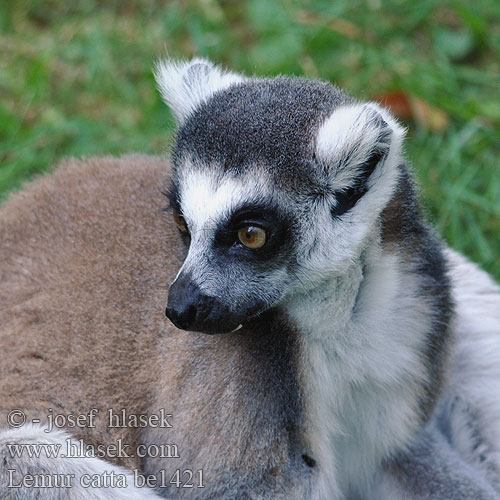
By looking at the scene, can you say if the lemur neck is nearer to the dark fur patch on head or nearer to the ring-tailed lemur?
the ring-tailed lemur

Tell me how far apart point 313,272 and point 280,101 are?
0.64 metres

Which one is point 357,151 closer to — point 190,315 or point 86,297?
point 190,315

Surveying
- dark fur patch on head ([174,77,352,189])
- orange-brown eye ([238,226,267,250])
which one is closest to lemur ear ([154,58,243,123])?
dark fur patch on head ([174,77,352,189])

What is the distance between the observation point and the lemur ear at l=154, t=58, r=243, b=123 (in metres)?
3.53

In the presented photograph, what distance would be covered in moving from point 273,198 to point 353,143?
339 mm

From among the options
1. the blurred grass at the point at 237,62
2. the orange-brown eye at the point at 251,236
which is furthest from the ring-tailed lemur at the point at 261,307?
the blurred grass at the point at 237,62

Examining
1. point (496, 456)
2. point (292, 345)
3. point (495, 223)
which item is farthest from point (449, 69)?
point (292, 345)

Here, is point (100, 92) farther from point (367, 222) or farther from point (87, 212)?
point (367, 222)

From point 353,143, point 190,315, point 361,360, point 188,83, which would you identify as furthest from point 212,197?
point 361,360

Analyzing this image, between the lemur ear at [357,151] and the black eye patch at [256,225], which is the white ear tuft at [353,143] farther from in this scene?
the black eye patch at [256,225]

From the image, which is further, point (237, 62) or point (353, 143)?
point (237, 62)

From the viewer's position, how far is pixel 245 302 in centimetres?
310

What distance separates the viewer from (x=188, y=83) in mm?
3596

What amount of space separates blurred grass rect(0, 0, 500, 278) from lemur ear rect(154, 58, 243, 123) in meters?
2.13
